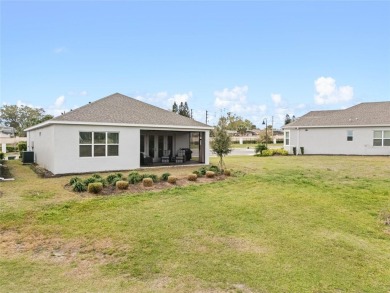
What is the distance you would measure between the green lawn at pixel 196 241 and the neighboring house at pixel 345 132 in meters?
17.3

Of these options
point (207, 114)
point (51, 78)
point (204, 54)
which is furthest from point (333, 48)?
point (207, 114)

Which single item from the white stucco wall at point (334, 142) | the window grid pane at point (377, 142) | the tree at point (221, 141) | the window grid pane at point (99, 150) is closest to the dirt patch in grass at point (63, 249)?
the window grid pane at point (99, 150)

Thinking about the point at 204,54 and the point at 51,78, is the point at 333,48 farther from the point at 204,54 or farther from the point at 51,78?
the point at 51,78

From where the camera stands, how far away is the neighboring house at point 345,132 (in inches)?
1027

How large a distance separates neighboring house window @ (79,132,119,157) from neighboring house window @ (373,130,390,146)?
22.5 m

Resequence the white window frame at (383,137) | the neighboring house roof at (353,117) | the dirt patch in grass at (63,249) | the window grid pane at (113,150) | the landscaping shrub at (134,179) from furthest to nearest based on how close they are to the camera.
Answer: the neighboring house roof at (353,117)
the white window frame at (383,137)
the window grid pane at (113,150)
the landscaping shrub at (134,179)
the dirt patch in grass at (63,249)

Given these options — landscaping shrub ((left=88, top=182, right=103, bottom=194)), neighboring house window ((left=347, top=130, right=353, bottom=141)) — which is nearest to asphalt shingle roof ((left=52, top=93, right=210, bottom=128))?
landscaping shrub ((left=88, top=182, right=103, bottom=194))

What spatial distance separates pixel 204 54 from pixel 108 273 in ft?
80.8

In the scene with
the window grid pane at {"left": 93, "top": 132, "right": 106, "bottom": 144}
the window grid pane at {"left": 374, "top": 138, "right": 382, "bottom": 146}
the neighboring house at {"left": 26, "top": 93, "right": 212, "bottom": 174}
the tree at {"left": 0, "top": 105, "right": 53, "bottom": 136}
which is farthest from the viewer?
the tree at {"left": 0, "top": 105, "right": 53, "bottom": 136}

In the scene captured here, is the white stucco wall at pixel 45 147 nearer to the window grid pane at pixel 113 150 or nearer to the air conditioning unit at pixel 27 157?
the air conditioning unit at pixel 27 157

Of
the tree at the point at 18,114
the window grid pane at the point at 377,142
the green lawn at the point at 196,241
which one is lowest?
the green lawn at the point at 196,241

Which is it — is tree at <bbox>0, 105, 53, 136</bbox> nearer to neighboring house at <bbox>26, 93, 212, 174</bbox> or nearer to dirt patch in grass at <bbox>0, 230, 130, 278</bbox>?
neighboring house at <bbox>26, 93, 212, 174</bbox>

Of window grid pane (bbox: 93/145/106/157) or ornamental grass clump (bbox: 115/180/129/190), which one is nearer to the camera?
ornamental grass clump (bbox: 115/180/129/190)

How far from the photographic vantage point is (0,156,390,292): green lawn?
183 inches
